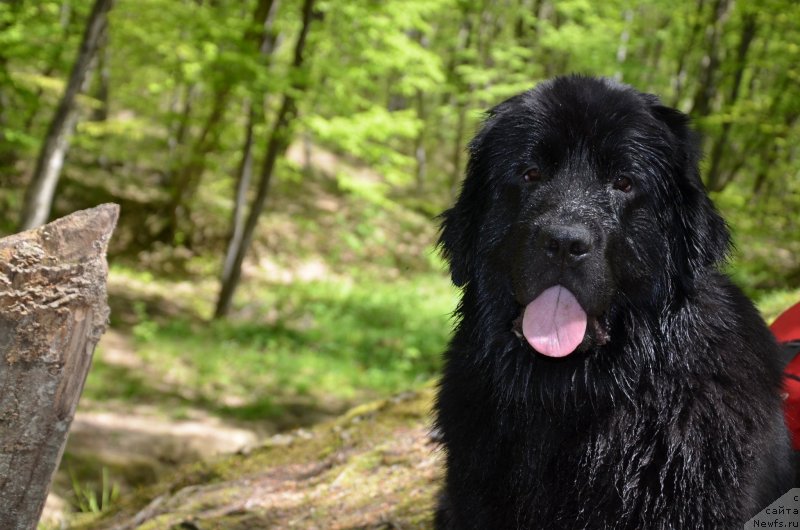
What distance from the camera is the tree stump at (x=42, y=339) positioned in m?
2.58

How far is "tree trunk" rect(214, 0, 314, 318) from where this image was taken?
12.0 m

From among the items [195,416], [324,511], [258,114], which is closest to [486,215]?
[324,511]

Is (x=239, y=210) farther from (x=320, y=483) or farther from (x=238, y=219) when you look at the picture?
(x=320, y=483)

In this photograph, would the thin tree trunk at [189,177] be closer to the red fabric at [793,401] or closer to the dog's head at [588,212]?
the dog's head at [588,212]

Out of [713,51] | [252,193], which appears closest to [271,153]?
[252,193]

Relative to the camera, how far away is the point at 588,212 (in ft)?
7.91

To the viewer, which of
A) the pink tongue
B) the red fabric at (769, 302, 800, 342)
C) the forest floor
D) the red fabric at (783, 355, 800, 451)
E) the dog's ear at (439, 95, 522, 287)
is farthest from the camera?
the forest floor

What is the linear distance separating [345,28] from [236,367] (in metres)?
6.12

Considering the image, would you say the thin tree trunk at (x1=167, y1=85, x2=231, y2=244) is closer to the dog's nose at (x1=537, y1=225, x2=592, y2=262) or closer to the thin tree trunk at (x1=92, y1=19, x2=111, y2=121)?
the thin tree trunk at (x1=92, y1=19, x2=111, y2=121)

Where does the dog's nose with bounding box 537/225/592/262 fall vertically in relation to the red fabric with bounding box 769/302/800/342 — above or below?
above

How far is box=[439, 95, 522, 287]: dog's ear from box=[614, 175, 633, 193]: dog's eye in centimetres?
49

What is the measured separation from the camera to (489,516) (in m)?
2.64

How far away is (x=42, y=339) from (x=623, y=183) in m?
2.18

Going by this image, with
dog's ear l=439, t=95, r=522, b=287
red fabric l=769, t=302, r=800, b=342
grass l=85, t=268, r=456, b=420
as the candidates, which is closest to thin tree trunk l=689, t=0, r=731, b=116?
grass l=85, t=268, r=456, b=420
